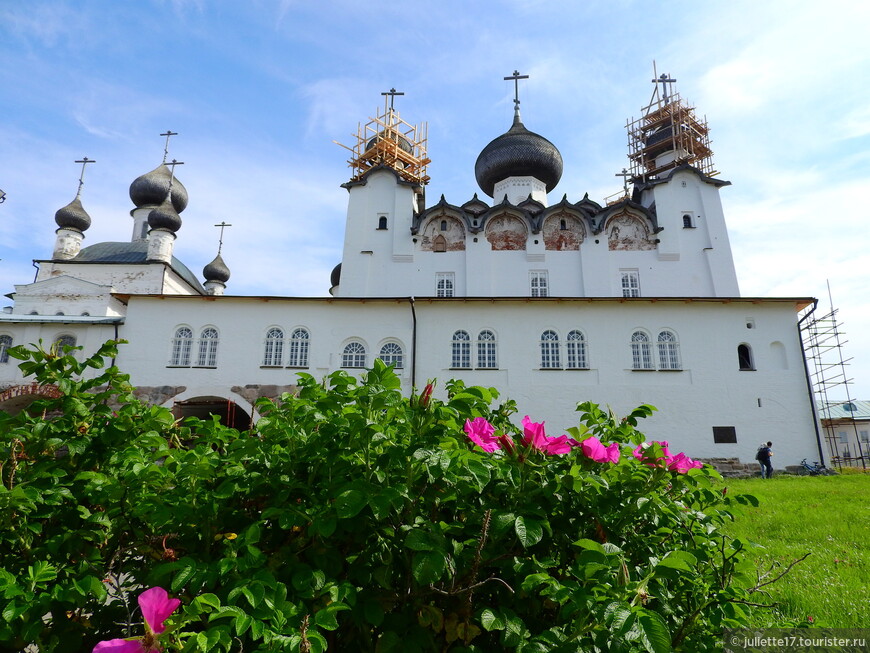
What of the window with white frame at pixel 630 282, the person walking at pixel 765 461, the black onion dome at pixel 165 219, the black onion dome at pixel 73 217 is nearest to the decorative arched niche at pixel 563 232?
the window with white frame at pixel 630 282

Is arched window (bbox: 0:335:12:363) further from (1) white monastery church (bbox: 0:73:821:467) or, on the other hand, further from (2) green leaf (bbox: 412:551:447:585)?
(2) green leaf (bbox: 412:551:447:585)

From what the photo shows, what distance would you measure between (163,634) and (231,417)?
56.1 ft

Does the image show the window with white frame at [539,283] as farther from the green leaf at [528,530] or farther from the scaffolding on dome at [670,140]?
the green leaf at [528,530]

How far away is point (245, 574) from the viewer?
162 cm

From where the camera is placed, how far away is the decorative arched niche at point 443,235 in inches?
893

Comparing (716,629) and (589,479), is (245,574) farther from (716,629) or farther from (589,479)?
(716,629)

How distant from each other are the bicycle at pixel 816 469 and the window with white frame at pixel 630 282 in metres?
8.16

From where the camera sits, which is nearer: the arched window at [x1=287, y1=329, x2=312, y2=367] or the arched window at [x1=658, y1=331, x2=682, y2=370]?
the arched window at [x1=658, y1=331, x2=682, y2=370]

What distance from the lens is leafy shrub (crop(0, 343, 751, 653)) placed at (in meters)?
1.61

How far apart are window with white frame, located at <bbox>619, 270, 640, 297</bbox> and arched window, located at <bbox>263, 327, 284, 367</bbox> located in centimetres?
1301

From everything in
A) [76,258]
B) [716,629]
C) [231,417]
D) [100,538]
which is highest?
[76,258]

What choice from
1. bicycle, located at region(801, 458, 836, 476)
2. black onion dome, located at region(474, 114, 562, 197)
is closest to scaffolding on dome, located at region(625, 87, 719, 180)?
black onion dome, located at region(474, 114, 562, 197)

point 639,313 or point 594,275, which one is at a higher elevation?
point 594,275

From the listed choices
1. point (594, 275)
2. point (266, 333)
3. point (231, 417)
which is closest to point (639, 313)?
point (594, 275)
